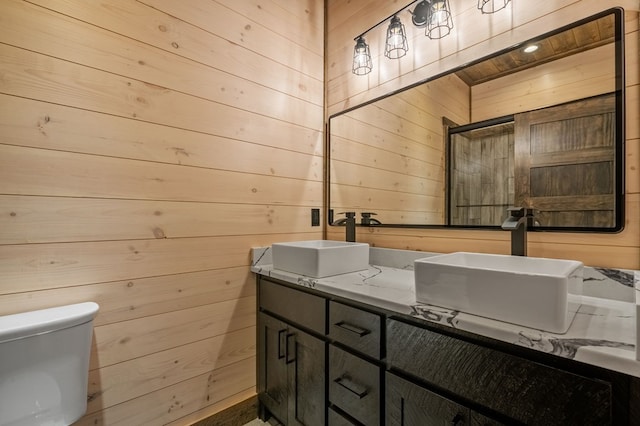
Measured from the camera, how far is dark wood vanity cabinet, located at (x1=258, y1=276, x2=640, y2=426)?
2.29ft

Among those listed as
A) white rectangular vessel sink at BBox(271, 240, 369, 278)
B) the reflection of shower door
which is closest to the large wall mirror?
the reflection of shower door

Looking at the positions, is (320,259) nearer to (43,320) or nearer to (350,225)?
(350,225)

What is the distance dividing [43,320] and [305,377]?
0.98m

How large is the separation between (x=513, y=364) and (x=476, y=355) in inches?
3.4

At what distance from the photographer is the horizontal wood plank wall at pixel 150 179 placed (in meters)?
1.13

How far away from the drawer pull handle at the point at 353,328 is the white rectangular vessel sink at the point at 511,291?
243 mm

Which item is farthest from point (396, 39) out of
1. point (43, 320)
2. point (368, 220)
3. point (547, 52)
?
point (43, 320)

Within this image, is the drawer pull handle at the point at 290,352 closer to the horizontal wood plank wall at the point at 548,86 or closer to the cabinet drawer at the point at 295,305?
the cabinet drawer at the point at 295,305

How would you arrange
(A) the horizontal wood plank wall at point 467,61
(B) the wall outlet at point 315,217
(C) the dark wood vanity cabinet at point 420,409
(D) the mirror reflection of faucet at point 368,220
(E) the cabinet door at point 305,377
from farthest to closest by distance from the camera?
(B) the wall outlet at point 315,217 < (D) the mirror reflection of faucet at point 368,220 < (E) the cabinet door at point 305,377 < (A) the horizontal wood plank wall at point 467,61 < (C) the dark wood vanity cabinet at point 420,409

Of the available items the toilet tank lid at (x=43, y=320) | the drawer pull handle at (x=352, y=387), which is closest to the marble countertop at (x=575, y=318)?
the drawer pull handle at (x=352, y=387)

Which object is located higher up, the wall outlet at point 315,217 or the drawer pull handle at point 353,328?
the wall outlet at point 315,217

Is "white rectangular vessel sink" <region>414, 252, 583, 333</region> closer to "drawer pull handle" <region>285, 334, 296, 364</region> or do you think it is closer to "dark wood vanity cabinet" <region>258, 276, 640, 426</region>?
"dark wood vanity cabinet" <region>258, 276, 640, 426</region>

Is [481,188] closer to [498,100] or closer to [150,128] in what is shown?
[498,100]

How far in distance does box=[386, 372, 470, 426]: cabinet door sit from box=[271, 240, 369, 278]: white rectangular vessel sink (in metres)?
0.51
